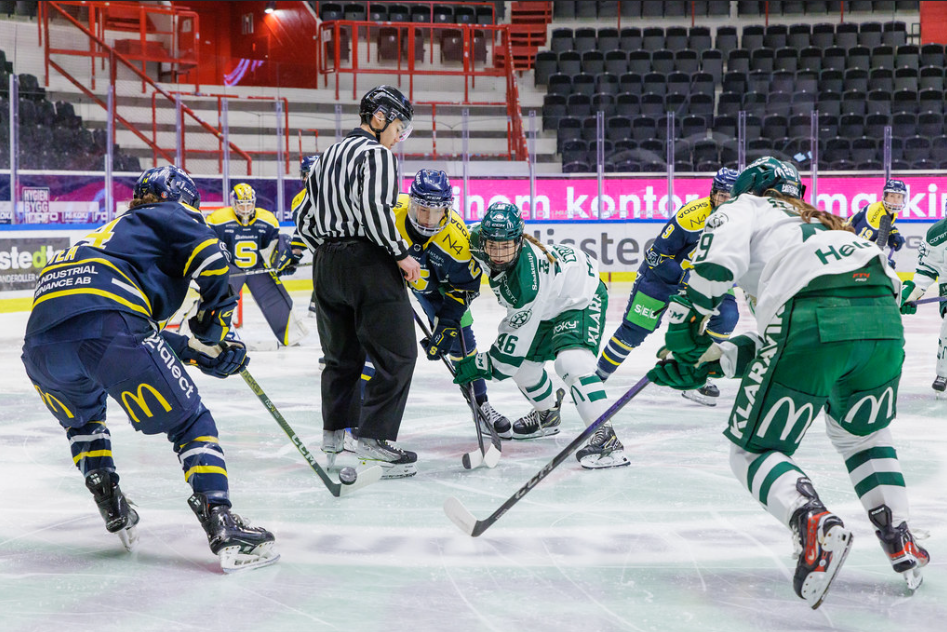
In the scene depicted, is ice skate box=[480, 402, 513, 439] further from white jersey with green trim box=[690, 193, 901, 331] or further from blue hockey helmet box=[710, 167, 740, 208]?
white jersey with green trim box=[690, 193, 901, 331]

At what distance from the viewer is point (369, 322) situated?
129 inches

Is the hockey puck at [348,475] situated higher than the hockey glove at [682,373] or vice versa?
the hockey glove at [682,373]

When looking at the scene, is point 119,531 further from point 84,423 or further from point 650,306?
point 650,306

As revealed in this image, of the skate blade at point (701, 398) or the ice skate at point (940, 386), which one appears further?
the ice skate at point (940, 386)

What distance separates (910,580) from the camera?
238 centimetres

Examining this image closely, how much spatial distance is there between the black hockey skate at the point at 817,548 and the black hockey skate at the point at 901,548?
1.01 feet

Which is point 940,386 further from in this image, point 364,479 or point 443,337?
point 364,479

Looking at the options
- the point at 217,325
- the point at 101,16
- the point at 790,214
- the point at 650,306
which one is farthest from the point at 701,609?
the point at 101,16

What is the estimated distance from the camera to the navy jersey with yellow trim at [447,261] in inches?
142

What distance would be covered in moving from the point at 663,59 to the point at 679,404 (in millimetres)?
9857

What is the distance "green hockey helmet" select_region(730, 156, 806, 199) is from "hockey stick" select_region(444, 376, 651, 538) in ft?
1.77

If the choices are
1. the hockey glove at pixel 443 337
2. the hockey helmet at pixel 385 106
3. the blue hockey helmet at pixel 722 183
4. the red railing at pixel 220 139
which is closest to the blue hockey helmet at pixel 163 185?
the hockey helmet at pixel 385 106

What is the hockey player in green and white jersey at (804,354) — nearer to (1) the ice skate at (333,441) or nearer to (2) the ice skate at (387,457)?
(2) the ice skate at (387,457)

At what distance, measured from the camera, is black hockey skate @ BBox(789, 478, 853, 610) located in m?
2.09
